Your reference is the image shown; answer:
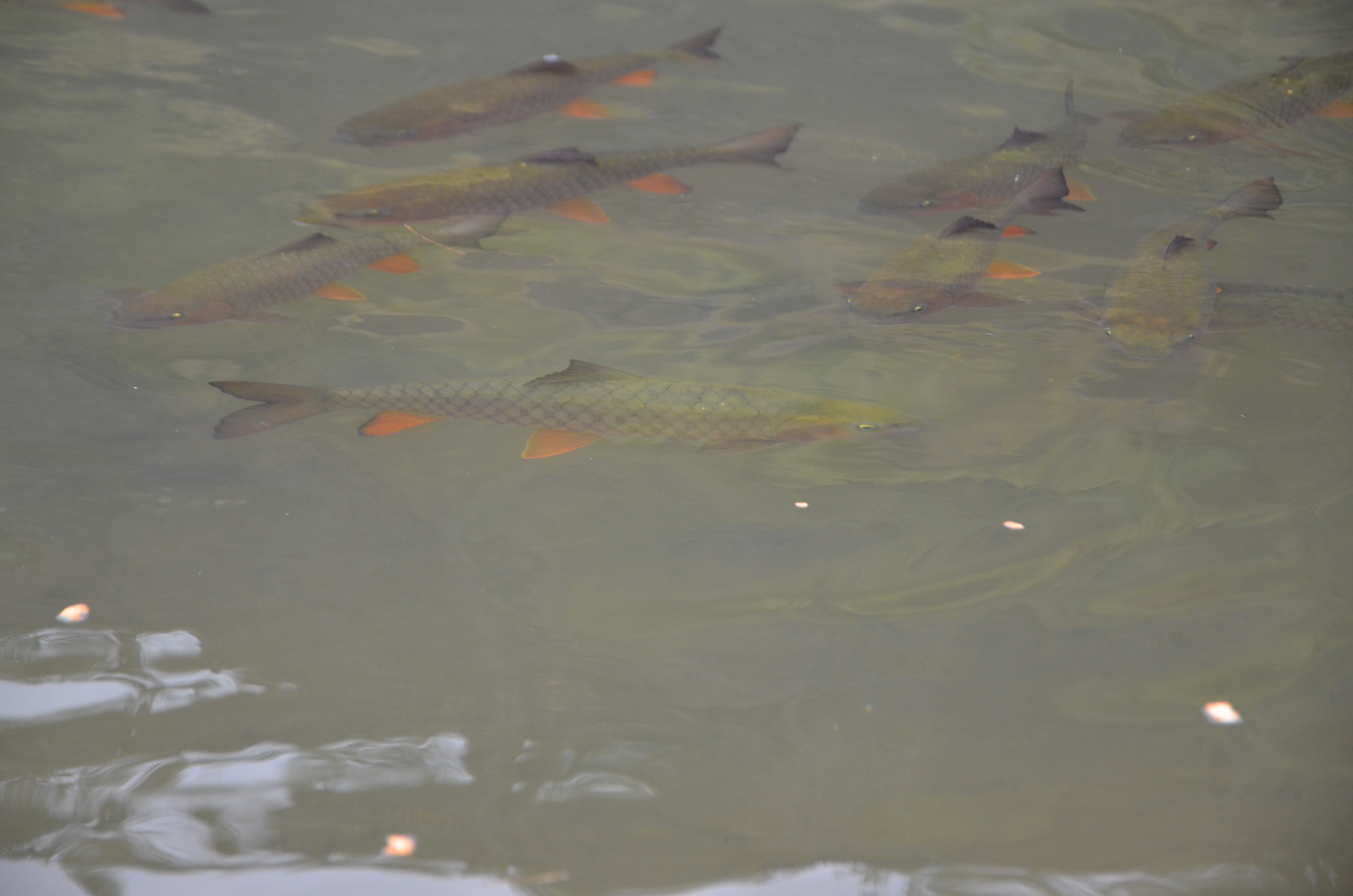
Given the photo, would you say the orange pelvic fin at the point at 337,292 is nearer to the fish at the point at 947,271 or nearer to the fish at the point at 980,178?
the fish at the point at 947,271

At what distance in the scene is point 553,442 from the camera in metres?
3.19

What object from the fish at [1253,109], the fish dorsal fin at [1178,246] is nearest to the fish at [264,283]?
the fish dorsal fin at [1178,246]

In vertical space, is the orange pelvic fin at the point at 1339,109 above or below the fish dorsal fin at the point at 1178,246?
above

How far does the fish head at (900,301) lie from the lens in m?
3.62

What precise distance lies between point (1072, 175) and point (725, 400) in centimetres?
300

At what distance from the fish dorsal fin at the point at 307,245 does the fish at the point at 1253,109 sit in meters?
4.06

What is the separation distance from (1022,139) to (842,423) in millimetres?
2409

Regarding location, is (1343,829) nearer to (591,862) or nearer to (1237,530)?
(1237,530)

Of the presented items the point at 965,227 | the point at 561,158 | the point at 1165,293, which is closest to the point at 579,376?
the point at 561,158

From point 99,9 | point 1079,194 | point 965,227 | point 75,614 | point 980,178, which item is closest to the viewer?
point 75,614

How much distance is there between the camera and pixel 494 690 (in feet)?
8.09

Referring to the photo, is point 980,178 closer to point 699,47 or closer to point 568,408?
point 699,47

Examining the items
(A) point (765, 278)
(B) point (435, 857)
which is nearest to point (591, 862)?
(B) point (435, 857)

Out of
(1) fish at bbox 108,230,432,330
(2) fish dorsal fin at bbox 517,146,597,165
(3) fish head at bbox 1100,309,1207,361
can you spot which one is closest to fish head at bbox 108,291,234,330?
(1) fish at bbox 108,230,432,330
